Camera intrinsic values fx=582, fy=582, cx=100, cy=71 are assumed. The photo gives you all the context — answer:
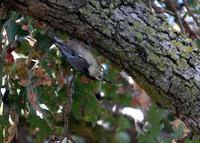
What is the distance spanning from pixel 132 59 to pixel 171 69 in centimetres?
9

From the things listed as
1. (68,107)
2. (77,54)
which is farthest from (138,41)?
(68,107)

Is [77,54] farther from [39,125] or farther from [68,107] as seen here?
[39,125]

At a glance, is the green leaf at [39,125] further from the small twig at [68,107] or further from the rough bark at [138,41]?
the rough bark at [138,41]

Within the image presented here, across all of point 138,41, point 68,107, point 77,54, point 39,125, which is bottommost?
point 39,125

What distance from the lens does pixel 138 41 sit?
1.30m

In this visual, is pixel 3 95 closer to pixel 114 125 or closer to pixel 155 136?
pixel 155 136

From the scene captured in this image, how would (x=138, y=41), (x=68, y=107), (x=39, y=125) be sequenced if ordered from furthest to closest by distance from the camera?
1. (x=39, y=125)
2. (x=68, y=107)
3. (x=138, y=41)

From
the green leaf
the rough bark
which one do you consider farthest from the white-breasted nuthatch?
the green leaf

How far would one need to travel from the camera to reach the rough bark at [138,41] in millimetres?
1277

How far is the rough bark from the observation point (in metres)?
1.28

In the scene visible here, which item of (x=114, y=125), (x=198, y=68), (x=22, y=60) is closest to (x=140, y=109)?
(x=114, y=125)

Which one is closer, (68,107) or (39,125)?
(68,107)

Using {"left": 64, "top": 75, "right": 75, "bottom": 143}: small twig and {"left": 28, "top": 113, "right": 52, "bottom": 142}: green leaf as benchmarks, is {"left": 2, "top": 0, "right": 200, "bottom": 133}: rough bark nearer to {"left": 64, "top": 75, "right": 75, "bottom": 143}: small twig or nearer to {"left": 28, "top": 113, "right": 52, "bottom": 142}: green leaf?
{"left": 64, "top": 75, "right": 75, "bottom": 143}: small twig

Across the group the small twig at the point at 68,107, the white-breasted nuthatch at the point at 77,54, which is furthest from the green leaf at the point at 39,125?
the white-breasted nuthatch at the point at 77,54
